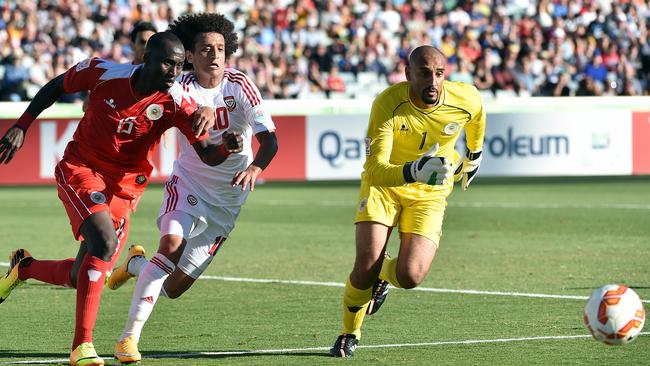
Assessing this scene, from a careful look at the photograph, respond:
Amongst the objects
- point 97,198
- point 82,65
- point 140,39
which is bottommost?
point 97,198

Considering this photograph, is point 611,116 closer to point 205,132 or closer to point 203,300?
point 203,300

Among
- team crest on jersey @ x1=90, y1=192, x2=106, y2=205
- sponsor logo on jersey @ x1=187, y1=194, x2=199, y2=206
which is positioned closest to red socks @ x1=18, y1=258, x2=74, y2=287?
sponsor logo on jersey @ x1=187, y1=194, x2=199, y2=206

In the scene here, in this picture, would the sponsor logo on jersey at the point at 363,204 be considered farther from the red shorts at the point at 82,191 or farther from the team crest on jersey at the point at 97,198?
the team crest on jersey at the point at 97,198

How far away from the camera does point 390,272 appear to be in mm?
8445

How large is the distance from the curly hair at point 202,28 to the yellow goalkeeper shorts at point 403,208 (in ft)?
5.10

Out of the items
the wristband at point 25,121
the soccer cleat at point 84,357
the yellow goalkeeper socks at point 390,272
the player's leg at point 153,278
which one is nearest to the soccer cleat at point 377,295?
the yellow goalkeeper socks at point 390,272

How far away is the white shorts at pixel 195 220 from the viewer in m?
8.33

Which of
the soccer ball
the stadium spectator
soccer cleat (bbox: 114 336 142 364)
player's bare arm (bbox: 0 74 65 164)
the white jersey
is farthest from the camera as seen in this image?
the stadium spectator

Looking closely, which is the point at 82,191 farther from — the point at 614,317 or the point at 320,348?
the point at 614,317

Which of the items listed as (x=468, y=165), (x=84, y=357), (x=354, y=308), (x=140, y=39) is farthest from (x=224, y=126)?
(x=140, y=39)

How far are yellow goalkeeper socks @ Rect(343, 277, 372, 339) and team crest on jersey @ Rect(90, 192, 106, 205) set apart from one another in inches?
65.8

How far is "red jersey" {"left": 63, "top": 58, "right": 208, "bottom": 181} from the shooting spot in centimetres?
790

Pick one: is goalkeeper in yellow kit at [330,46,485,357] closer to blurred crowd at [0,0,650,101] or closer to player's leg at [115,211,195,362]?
player's leg at [115,211,195,362]

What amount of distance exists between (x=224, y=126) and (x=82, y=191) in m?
1.21
